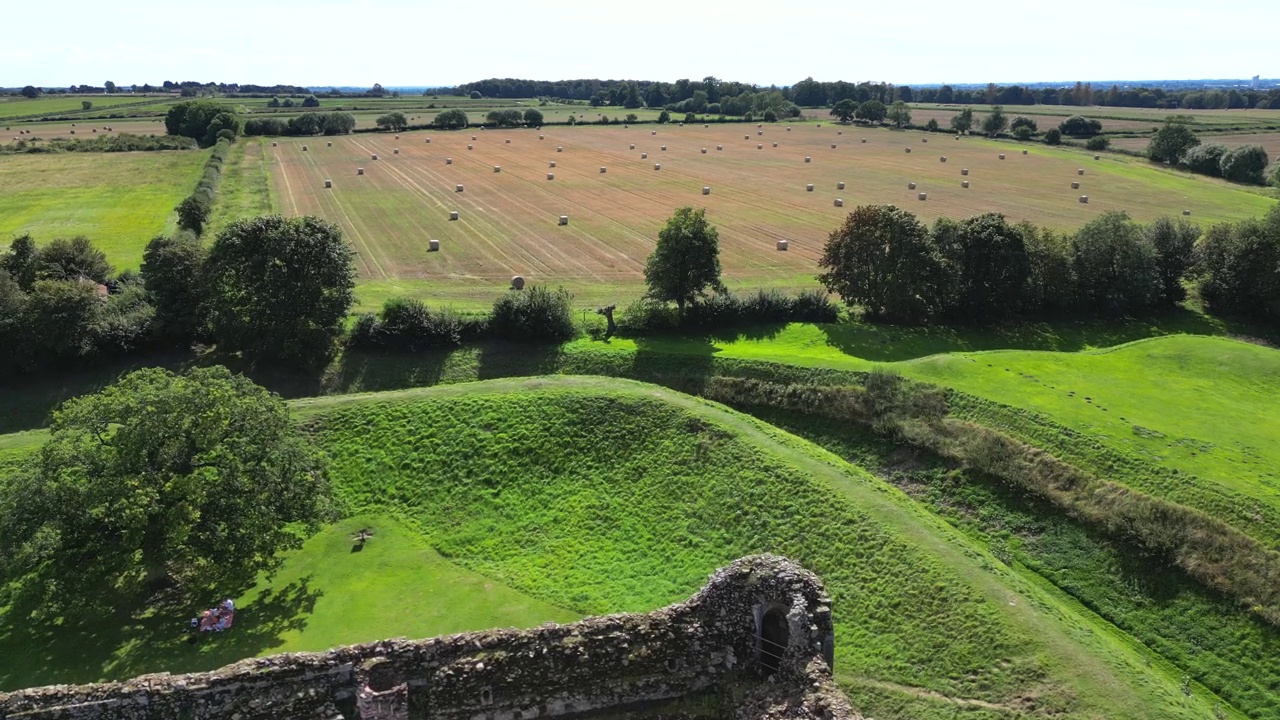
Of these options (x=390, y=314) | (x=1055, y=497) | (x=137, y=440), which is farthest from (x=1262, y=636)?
(x=390, y=314)

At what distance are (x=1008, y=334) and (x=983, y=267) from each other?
5.11 meters

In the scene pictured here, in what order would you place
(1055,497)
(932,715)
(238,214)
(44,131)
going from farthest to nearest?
1. (44,131)
2. (238,214)
3. (1055,497)
4. (932,715)

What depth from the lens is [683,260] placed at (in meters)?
52.8

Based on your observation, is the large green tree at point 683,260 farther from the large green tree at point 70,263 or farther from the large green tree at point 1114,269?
the large green tree at point 70,263

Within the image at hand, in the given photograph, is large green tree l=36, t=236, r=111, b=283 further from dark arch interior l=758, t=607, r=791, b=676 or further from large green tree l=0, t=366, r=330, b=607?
dark arch interior l=758, t=607, r=791, b=676

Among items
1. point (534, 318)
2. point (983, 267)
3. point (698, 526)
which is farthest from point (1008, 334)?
point (534, 318)

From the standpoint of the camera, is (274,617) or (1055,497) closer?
(274,617)

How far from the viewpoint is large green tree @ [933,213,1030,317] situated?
55.5 metres

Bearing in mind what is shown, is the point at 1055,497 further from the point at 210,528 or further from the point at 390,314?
the point at 390,314

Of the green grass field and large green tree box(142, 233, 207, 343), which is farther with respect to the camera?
the green grass field

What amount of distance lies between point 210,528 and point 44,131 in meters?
183

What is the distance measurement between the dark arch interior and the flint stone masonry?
5 centimetres

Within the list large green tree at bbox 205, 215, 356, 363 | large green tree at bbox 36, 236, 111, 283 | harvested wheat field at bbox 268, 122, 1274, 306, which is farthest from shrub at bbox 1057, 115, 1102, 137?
large green tree at bbox 36, 236, 111, 283

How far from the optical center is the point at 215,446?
29531 millimetres
